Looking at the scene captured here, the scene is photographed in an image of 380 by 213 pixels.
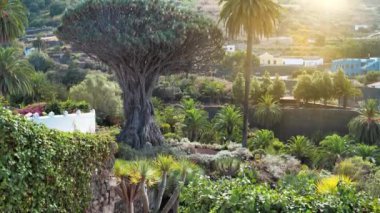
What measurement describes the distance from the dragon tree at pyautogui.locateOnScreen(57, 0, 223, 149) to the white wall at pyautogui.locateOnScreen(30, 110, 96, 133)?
324cm

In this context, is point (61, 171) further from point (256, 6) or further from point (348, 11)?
point (348, 11)

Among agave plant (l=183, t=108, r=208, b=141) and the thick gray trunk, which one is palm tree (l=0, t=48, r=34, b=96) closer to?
the thick gray trunk

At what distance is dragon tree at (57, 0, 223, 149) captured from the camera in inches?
Result: 1086

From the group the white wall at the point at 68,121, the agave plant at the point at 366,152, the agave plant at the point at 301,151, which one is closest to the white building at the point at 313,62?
the agave plant at the point at 301,151

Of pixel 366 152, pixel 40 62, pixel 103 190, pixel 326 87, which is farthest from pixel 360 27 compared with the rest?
pixel 103 190

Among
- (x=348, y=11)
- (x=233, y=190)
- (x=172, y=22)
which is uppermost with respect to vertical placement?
(x=348, y=11)

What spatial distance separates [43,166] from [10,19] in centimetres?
2925

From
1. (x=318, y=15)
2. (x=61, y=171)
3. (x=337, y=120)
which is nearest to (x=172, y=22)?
(x=337, y=120)

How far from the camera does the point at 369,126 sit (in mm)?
35062

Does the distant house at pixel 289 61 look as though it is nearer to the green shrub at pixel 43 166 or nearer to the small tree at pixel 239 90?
the small tree at pixel 239 90

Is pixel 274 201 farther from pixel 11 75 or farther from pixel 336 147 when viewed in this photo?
pixel 11 75

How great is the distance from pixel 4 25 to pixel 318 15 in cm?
10155

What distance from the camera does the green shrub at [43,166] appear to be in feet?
24.4

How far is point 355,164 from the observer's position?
26.6 metres
